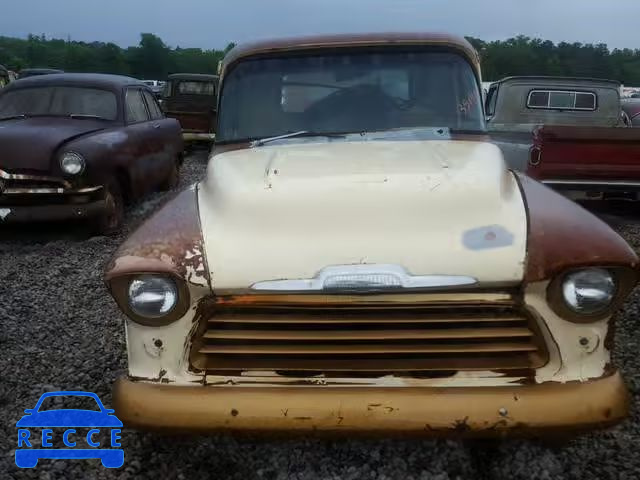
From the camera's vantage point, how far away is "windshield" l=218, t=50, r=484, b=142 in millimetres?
3430

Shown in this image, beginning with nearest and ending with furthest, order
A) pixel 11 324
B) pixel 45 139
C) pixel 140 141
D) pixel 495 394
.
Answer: pixel 495 394, pixel 11 324, pixel 45 139, pixel 140 141

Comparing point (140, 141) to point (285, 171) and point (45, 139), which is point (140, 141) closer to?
point (45, 139)

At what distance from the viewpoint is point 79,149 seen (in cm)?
617

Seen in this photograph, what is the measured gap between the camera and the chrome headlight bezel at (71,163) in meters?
6.09

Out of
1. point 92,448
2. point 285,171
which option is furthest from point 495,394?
point 92,448

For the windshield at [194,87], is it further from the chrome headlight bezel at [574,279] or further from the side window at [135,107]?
the chrome headlight bezel at [574,279]

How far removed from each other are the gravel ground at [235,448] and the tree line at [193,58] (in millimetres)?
27958

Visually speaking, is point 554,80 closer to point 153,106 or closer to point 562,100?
point 562,100

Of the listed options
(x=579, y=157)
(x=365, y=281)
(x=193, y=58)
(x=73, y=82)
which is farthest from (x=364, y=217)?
(x=193, y=58)

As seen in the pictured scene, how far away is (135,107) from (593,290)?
22.5ft

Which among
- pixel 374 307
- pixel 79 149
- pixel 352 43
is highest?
pixel 352 43

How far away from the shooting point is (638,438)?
2.75 m

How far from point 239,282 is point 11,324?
2.65m

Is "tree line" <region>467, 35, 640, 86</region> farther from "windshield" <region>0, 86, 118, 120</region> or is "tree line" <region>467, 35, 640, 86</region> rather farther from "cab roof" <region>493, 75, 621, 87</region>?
"windshield" <region>0, 86, 118, 120</region>
